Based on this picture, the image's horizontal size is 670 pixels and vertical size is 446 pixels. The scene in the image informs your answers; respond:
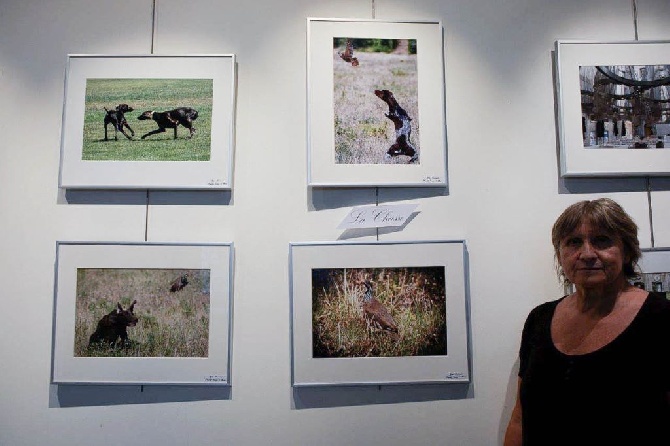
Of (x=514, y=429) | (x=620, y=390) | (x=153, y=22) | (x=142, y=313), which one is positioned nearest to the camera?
(x=620, y=390)

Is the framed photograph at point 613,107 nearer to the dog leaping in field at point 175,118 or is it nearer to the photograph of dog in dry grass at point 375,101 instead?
the photograph of dog in dry grass at point 375,101

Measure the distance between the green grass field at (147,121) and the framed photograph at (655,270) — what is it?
5.03 feet

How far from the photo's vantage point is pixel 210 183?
5.19ft

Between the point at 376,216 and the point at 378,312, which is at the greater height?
the point at 376,216

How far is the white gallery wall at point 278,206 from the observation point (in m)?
1.56

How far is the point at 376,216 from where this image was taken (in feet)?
5.24

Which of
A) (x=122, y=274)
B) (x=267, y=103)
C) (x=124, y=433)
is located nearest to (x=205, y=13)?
(x=267, y=103)

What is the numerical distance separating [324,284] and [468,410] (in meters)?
0.64

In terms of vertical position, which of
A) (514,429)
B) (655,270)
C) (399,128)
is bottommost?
(514,429)

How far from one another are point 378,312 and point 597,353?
652 mm

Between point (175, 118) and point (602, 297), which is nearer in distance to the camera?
point (602, 297)

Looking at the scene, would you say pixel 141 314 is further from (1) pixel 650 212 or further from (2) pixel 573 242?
(1) pixel 650 212

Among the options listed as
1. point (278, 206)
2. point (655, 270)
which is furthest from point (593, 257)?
point (278, 206)

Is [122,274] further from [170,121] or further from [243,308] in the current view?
[170,121]
